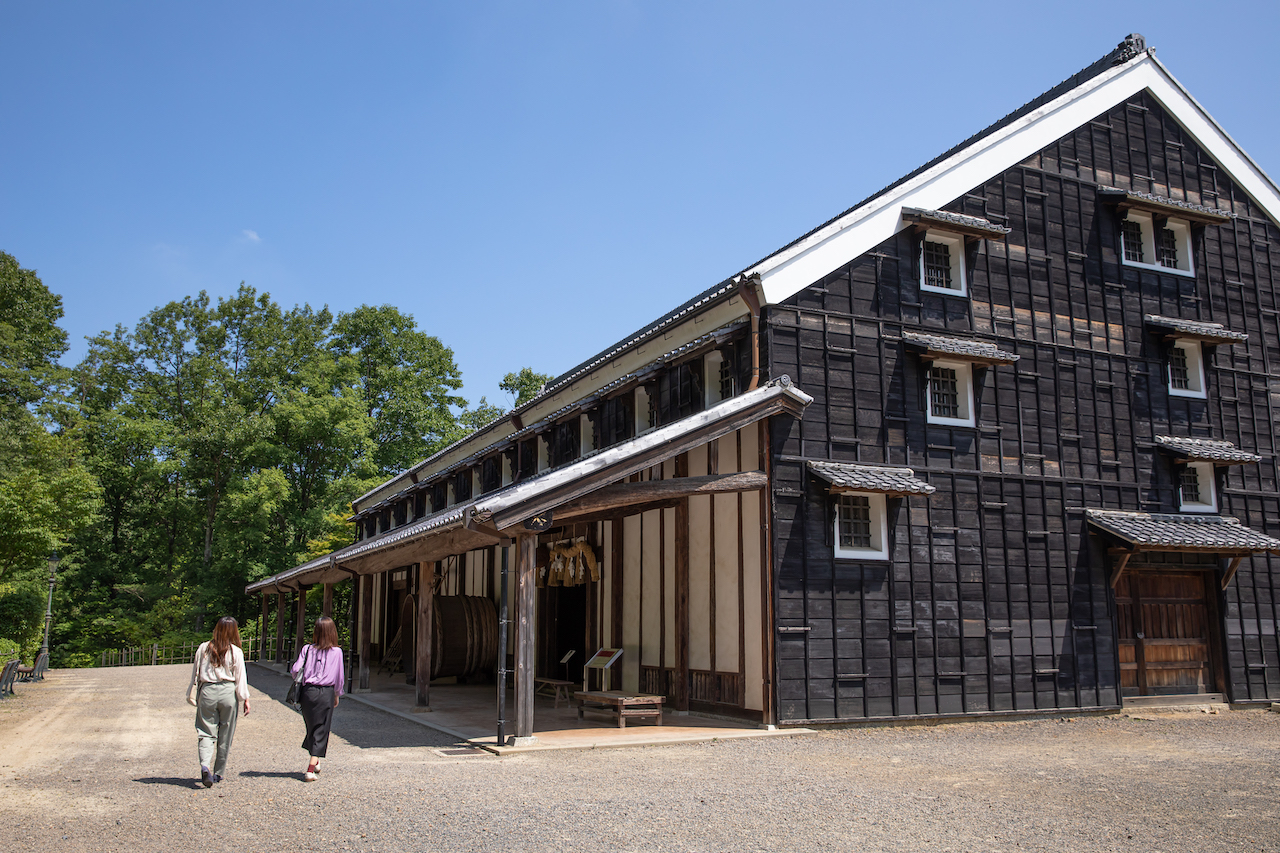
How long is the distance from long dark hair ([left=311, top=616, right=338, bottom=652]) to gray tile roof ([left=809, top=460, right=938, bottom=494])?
22.1 feet

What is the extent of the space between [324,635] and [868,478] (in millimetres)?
7484

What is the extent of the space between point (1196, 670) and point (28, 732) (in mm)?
17989

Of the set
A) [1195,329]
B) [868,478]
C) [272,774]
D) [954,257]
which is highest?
[954,257]

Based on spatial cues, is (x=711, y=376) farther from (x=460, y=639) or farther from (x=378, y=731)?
(x=460, y=639)

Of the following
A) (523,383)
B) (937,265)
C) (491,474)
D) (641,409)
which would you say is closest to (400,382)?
(523,383)

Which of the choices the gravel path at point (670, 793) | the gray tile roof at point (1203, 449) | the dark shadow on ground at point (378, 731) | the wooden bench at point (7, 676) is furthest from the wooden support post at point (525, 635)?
the wooden bench at point (7, 676)

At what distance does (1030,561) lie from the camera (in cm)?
1398

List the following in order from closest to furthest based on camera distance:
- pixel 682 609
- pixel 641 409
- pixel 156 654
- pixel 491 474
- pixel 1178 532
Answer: pixel 682 609 < pixel 1178 532 < pixel 641 409 < pixel 491 474 < pixel 156 654

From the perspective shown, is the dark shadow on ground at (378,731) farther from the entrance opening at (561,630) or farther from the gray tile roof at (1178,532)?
the gray tile roof at (1178,532)

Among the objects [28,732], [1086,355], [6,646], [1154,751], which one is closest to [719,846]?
[1154,751]

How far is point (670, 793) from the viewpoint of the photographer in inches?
311

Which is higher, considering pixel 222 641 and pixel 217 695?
pixel 222 641

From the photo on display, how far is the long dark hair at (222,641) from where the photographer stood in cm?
834

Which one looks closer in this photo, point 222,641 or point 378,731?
point 222,641
